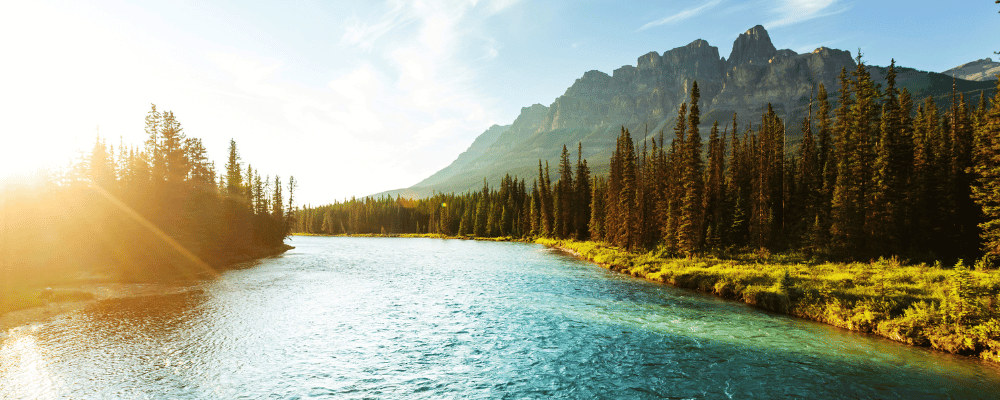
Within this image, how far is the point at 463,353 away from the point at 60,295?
29.9 metres

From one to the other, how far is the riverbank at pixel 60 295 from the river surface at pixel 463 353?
1.64 meters

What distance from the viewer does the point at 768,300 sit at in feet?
88.5

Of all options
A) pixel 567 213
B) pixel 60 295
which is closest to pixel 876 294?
pixel 60 295

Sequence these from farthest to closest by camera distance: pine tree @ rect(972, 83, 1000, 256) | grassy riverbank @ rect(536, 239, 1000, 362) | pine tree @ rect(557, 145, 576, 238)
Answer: pine tree @ rect(557, 145, 576, 238) → pine tree @ rect(972, 83, 1000, 256) → grassy riverbank @ rect(536, 239, 1000, 362)

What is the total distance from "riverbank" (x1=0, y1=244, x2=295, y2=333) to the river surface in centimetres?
164

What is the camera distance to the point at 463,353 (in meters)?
18.5

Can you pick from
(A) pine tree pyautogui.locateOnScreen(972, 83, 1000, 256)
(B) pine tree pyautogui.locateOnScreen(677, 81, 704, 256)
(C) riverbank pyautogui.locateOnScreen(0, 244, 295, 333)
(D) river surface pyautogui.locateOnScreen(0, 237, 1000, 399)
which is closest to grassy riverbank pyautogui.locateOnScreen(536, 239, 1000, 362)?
(D) river surface pyautogui.locateOnScreen(0, 237, 1000, 399)

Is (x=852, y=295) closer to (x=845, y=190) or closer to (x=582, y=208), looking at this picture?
(x=845, y=190)

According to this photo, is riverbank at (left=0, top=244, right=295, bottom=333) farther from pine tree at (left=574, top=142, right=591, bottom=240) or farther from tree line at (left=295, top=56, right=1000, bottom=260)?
pine tree at (left=574, top=142, right=591, bottom=240)

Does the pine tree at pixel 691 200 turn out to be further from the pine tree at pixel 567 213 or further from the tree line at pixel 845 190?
the pine tree at pixel 567 213

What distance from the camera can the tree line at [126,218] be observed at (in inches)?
Answer: 1544

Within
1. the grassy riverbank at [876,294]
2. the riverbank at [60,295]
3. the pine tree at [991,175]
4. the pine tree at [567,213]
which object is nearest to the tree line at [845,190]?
the pine tree at [991,175]

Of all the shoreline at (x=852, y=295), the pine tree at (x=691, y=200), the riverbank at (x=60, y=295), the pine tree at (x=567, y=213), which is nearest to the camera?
the shoreline at (x=852, y=295)

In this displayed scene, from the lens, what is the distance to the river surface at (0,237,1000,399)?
14.5 metres
